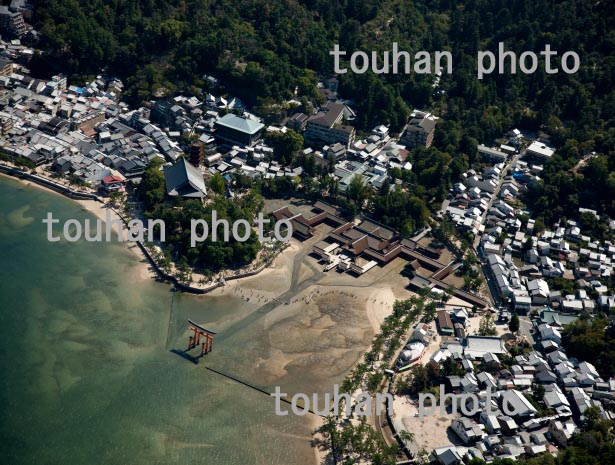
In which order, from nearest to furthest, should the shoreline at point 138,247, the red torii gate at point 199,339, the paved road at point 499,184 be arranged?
the red torii gate at point 199,339, the shoreline at point 138,247, the paved road at point 499,184

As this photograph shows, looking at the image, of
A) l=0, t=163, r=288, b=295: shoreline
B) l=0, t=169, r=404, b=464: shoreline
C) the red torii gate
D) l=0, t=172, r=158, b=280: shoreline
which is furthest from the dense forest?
the red torii gate

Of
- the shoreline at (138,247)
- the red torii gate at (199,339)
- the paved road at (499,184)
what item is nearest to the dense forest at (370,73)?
the paved road at (499,184)

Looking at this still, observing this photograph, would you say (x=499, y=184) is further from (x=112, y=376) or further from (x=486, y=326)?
(x=112, y=376)

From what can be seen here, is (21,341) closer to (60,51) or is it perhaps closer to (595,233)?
(60,51)

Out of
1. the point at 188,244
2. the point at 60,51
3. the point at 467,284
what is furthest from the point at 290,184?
the point at 60,51

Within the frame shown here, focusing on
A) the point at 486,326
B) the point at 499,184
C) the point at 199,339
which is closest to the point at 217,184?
the point at 199,339

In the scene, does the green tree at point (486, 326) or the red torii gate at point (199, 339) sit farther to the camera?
the green tree at point (486, 326)

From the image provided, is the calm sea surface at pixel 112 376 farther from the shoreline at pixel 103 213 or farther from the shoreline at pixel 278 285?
the shoreline at pixel 278 285
